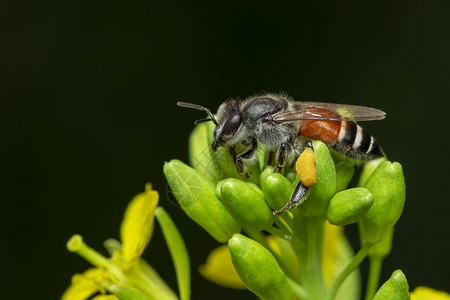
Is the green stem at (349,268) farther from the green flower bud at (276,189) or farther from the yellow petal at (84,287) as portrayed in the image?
the yellow petal at (84,287)

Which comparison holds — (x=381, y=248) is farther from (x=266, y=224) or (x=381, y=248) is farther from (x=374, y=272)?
(x=266, y=224)

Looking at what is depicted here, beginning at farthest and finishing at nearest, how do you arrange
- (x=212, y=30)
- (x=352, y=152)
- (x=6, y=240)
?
(x=212, y=30) → (x=6, y=240) → (x=352, y=152)

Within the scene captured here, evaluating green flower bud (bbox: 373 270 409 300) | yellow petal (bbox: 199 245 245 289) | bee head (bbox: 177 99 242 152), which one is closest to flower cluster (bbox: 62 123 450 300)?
green flower bud (bbox: 373 270 409 300)

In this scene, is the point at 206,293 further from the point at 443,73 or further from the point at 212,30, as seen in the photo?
the point at 443,73

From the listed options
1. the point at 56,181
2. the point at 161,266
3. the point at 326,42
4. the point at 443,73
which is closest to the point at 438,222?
the point at 443,73

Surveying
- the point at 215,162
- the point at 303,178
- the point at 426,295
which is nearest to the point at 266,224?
the point at 303,178

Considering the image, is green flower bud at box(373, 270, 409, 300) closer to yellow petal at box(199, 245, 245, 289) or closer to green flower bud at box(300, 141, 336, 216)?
green flower bud at box(300, 141, 336, 216)
